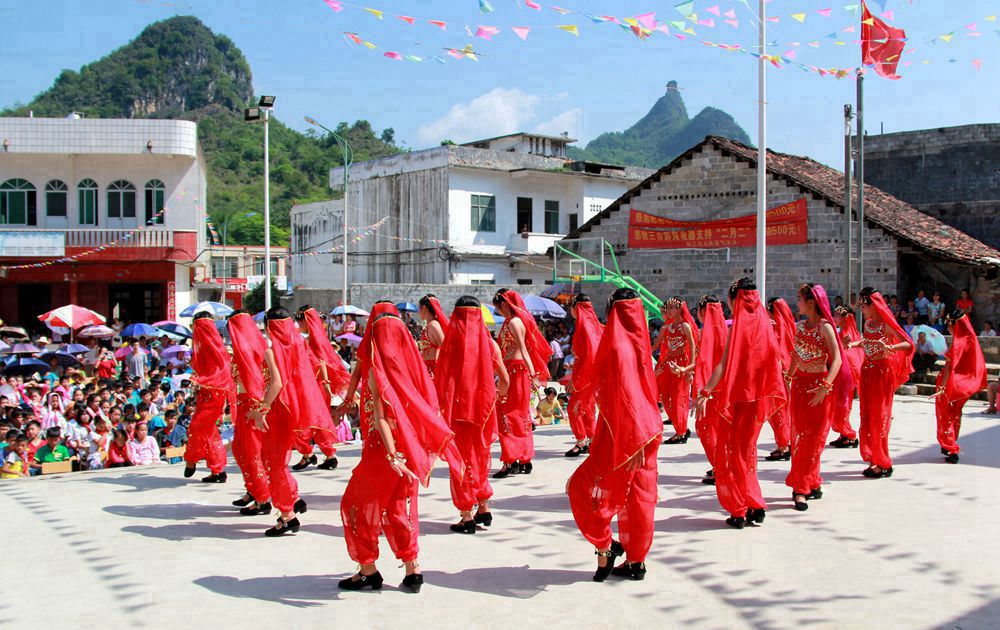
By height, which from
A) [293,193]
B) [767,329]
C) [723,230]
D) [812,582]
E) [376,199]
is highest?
[293,193]

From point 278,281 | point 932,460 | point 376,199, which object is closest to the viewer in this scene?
point 932,460

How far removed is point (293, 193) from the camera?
203 ft

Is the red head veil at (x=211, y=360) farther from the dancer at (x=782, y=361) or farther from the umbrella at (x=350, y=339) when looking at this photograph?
the umbrella at (x=350, y=339)

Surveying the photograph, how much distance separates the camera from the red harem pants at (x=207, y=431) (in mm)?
8148

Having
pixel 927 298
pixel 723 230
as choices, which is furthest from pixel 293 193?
pixel 927 298

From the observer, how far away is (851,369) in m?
9.06

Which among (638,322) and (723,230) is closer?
(638,322)

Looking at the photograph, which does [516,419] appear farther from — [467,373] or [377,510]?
[377,510]

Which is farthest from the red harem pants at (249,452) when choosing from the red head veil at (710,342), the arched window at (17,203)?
the arched window at (17,203)

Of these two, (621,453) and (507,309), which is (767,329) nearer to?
(621,453)

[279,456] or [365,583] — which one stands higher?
[279,456]

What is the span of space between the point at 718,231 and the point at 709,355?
14138 mm

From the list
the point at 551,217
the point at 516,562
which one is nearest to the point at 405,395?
the point at 516,562

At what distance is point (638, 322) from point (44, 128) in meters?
27.5
